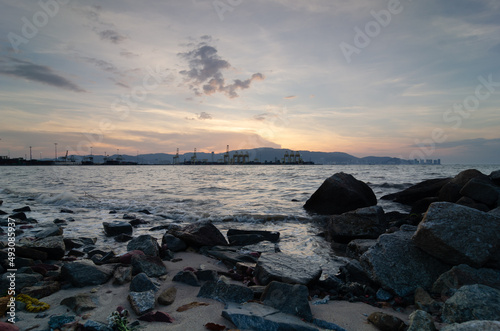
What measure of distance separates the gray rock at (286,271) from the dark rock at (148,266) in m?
1.79

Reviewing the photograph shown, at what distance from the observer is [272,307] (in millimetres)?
3586

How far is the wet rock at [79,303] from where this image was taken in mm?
3611

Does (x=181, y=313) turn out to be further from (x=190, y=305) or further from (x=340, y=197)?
(x=340, y=197)

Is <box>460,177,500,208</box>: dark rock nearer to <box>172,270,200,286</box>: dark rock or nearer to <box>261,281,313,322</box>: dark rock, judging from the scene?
<box>261,281,313,322</box>: dark rock

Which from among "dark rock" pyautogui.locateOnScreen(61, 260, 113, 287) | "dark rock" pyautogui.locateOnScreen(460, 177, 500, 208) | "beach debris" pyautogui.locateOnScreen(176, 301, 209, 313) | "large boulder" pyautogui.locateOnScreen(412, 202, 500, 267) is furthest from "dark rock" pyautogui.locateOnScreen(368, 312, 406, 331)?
"dark rock" pyautogui.locateOnScreen(460, 177, 500, 208)

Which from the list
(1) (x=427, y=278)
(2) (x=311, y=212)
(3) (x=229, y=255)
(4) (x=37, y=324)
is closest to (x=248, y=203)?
(2) (x=311, y=212)

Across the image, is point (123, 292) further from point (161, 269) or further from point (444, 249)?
point (444, 249)

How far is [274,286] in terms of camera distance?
12.8 feet

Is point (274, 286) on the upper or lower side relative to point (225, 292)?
upper

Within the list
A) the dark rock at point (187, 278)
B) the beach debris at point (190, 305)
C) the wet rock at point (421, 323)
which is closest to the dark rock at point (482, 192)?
the wet rock at point (421, 323)

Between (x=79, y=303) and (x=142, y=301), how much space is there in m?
0.83

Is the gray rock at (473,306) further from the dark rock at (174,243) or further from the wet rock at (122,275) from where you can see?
the dark rock at (174,243)

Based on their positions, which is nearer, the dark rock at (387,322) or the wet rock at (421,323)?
the wet rock at (421,323)

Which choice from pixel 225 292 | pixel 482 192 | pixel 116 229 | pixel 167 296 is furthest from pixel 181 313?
pixel 482 192
